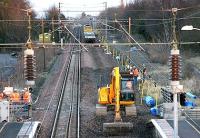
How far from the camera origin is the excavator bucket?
2559cm

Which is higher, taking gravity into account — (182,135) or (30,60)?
(30,60)

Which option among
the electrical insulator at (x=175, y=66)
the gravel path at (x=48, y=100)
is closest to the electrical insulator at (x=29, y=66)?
the electrical insulator at (x=175, y=66)

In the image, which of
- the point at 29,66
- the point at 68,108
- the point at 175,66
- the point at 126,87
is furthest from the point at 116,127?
the point at 29,66

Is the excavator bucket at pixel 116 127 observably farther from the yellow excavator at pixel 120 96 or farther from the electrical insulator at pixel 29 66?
the electrical insulator at pixel 29 66

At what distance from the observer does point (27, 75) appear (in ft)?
57.0

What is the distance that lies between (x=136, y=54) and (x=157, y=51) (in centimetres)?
418

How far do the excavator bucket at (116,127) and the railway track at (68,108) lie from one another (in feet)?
4.91

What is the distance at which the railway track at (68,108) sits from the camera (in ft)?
86.8

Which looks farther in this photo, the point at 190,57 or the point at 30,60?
the point at 190,57

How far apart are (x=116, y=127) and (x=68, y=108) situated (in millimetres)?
7220

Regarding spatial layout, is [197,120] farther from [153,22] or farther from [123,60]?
[153,22]

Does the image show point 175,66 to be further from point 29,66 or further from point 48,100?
point 48,100

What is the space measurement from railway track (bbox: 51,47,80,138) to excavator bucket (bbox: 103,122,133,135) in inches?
58.9

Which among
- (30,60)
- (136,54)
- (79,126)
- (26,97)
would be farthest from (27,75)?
(136,54)
